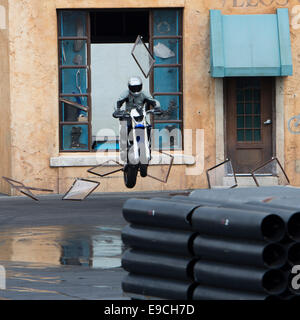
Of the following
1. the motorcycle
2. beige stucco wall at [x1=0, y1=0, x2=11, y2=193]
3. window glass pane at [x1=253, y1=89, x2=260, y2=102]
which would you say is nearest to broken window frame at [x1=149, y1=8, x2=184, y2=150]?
window glass pane at [x1=253, y1=89, x2=260, y2=102]

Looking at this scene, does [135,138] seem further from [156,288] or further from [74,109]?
[156,288]

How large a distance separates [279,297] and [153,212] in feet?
4.28

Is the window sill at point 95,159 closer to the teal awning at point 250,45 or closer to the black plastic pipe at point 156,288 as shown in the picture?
the teal awning at point 250,45

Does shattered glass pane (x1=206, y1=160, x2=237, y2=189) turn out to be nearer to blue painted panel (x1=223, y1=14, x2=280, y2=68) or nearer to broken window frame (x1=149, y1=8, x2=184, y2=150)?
broken window frame (x1=149, y1=8, x2=184, y2=150)

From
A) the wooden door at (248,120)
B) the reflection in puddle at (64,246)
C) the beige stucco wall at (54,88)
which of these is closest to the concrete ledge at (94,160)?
the beige stucco wall at (54,88)

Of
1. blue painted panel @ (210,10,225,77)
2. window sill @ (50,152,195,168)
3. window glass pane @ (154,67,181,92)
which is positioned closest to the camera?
blue painted panel @ (210,10,225,77)

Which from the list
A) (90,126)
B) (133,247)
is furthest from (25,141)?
(133,247)

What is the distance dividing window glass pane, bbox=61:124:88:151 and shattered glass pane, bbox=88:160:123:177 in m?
0.62

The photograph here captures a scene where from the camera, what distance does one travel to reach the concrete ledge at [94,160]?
19156mm

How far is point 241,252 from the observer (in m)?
6.06

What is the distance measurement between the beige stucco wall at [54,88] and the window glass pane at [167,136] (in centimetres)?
33

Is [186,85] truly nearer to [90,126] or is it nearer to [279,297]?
[90,126]

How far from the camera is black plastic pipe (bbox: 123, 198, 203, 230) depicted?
21.6 feet
